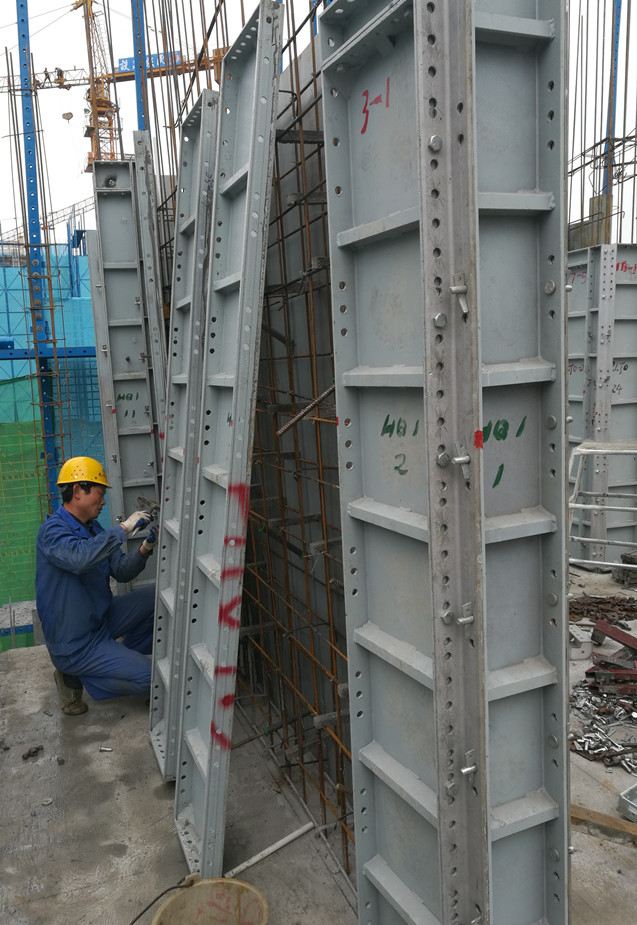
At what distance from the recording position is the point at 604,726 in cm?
510

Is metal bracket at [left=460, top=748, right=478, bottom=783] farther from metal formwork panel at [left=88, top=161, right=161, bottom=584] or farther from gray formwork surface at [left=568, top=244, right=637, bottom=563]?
gray formwork surface at [left=568, top=244, right=637, bottom=563]

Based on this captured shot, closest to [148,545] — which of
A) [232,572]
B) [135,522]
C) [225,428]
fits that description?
[135,522]

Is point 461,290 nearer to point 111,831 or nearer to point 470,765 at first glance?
point 470,765

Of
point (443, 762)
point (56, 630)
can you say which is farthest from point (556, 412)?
point (56, 630)

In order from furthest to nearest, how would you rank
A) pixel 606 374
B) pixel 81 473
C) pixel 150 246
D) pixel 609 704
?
pixel 606 374 < pixel 150 246 < pixel 81 473 < pixel 609 704

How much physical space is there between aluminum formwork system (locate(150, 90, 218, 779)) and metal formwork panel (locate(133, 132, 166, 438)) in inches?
68.0

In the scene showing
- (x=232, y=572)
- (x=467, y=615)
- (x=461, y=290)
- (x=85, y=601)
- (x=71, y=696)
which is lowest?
(x=71, y=696)

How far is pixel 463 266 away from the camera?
225 centimetres

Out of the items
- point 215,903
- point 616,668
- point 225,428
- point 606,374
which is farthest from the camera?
point 606,374

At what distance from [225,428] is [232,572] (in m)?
0.85

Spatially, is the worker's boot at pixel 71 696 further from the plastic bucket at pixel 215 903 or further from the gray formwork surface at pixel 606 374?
the gray formwork surface at pixel 606 374

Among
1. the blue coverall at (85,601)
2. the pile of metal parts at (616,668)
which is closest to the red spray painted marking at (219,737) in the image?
the blue coverall at (85,601)

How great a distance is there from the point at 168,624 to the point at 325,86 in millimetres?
3752

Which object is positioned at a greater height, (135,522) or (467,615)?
(467,615)
